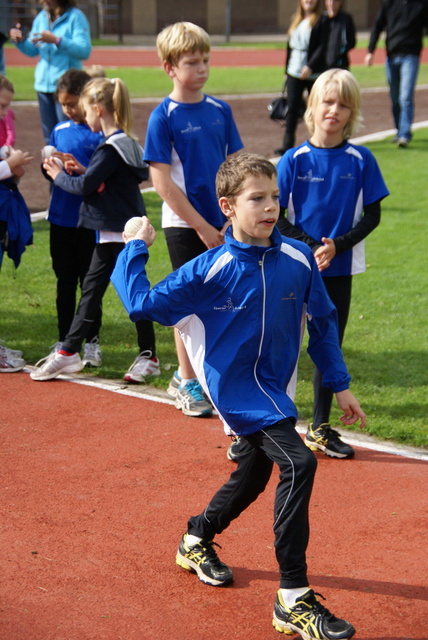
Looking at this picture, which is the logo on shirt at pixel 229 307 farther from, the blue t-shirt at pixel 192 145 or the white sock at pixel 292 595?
the blue t-shirt at pixel 192 145

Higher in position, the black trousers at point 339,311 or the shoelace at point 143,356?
the black trousers at point 339,311

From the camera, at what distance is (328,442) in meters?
5.31

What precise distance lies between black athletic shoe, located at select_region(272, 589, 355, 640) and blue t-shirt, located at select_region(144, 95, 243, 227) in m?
2.81

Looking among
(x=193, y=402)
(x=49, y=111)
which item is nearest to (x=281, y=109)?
(x=49, y=111)

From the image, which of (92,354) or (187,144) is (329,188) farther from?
(92,354)

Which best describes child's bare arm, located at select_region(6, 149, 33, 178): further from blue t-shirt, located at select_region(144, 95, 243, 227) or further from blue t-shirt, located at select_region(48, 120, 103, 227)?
blue t-shirt, located at select_region(144, 95, 243, 227)

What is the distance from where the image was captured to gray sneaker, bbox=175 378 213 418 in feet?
19.3

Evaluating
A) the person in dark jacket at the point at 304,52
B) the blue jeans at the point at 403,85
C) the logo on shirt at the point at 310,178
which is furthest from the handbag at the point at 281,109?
the logo on shirt at the point at 310,178

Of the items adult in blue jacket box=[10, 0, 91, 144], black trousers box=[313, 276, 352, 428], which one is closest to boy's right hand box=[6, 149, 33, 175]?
black trousers box=[313, 276, 352, 428]

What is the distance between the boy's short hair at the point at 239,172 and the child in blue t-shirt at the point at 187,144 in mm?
1651

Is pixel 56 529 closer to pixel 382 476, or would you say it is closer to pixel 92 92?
pixel 382 476

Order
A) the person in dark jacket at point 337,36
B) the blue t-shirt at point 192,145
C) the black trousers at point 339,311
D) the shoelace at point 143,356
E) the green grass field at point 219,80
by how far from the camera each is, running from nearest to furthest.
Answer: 1. the black trousers at point 339,311
2. the blue t-shirt at point 192,145
3. the shoelace at point 143,356
4. the person in dark jacket at point 337,36
5. the green grass field at point 219,80

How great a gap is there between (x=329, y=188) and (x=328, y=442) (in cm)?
149

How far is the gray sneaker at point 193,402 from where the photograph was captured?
19.3 ft
